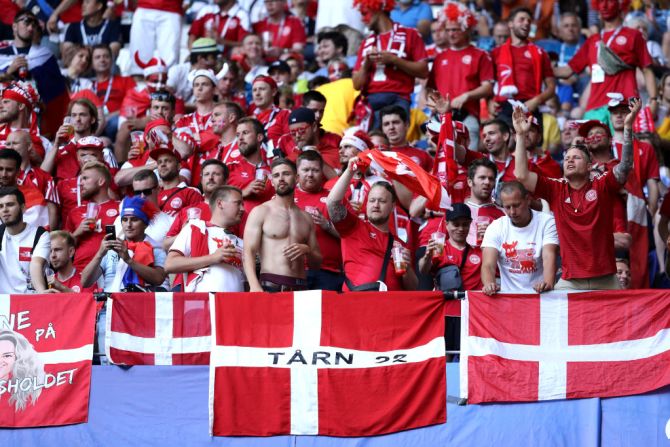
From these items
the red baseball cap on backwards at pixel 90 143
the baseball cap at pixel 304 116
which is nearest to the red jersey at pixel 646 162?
the baseball cap at pixel 304 116

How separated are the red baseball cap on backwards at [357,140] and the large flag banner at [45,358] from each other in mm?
3185

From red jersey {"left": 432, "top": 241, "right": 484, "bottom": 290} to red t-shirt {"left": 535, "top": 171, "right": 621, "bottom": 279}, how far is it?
71cm

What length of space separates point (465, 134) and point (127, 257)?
3.48 metres

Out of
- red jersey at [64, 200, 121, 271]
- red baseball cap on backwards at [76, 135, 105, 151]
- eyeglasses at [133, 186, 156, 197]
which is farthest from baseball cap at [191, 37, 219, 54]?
eyeglasses at [133, 186, 156, 197]

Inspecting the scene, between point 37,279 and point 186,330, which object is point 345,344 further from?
point 37,279

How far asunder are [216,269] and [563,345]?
289 cm

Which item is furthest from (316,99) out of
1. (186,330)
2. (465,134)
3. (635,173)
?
(186,330)

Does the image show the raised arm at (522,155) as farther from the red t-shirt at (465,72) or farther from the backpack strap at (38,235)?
the backpack strap at (38,235)

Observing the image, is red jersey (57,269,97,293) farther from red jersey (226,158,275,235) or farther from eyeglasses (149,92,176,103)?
eyeglasses (149,92,176,103)

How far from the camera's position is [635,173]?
11.9m

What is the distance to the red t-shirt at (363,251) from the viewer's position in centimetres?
955

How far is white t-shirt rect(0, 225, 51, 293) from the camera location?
10195 mm

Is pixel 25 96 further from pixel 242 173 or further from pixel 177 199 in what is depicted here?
pixel 242 173

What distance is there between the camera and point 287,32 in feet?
56.5
